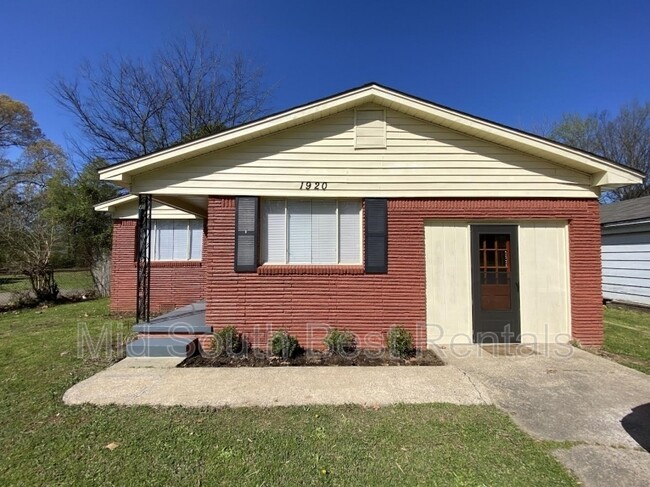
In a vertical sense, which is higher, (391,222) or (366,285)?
(391,222)

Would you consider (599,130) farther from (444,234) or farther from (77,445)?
(77,445)

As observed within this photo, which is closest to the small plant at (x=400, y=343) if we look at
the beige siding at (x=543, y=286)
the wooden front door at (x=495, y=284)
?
→ the wooden front door at (x=495, y=284)

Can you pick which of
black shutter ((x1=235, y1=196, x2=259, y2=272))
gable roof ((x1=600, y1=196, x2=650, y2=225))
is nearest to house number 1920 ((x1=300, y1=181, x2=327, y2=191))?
black shutter ((x1=235, y1=196, x2=259, y2=272))

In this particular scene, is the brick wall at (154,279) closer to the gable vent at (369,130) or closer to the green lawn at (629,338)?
the gable vent at (369,130)

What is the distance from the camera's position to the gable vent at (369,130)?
623 cm

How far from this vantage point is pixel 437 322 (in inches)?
247

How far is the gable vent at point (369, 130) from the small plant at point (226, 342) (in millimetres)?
4159

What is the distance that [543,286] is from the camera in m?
6.34

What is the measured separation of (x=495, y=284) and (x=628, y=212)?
30.8 feet

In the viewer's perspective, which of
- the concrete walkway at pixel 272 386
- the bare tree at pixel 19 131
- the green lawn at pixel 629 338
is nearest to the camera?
the concrete walkway at pixel 272 386

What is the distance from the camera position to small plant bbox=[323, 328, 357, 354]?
5871mm

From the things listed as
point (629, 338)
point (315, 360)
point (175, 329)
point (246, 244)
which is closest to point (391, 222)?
point (246, 244)

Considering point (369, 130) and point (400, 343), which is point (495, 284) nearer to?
point (400, 343)

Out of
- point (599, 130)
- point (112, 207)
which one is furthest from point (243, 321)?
point (599, 130)
